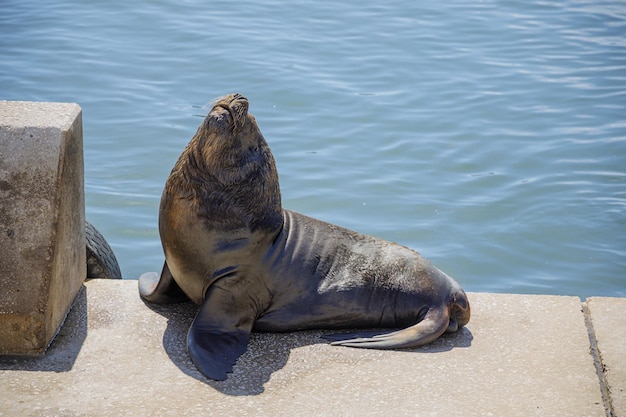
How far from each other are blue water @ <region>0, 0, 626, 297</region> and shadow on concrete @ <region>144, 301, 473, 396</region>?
2.71m

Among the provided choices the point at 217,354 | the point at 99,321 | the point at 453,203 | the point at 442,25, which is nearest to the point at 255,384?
the point at 217,354

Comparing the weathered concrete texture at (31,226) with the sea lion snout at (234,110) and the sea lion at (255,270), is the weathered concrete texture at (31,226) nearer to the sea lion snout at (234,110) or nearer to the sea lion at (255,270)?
the sea lion at (255,270)

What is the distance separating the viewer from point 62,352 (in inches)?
169

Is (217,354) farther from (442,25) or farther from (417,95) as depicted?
(442,25)

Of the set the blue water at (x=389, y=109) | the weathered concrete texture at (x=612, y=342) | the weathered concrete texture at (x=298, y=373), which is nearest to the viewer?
the weathered concrete texture at (x=298, y=373)

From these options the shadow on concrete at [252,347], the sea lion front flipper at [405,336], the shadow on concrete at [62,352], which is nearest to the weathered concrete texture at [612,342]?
the shadow on concrete at [252,347]

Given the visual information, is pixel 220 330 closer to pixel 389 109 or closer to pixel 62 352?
pixel 62 352

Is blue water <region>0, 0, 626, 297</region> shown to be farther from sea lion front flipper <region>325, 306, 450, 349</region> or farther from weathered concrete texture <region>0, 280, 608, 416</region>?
sea lion front flipper <region>325, 306, 450, 349</region>

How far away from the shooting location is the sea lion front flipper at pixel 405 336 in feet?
14.8

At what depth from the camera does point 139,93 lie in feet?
34.3

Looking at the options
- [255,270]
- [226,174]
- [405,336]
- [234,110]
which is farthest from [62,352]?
[405,336]

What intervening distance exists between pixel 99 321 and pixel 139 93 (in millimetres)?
6188

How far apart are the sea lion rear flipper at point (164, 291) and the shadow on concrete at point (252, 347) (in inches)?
1.2

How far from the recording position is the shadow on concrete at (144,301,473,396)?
162 inches
